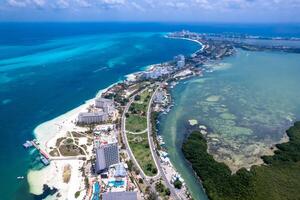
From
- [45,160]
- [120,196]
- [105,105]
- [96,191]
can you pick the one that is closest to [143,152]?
[96,191]

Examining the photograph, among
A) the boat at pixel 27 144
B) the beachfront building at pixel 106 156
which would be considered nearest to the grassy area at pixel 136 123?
the beachfront building at pixel 106 156

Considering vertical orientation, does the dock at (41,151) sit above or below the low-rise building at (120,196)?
below

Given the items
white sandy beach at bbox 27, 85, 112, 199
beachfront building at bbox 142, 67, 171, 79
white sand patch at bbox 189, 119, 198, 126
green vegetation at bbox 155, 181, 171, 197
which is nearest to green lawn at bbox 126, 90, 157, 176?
green vegetation at bbox 155, 181, 171, 197

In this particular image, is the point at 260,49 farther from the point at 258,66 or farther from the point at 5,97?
the point at 5,97

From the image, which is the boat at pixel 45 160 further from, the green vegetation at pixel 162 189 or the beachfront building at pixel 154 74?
the beachfront building at pixel 154 74

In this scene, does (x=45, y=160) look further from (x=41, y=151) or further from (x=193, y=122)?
(x=193, y=122)

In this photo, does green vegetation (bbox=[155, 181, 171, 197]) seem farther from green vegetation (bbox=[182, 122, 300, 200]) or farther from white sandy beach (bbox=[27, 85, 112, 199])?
white sandy beach (bbox=[27, 85, 112, 199])

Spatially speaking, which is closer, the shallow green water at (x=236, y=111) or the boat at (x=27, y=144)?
the boat at (x=27, y=144)

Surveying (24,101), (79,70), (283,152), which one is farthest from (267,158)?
(79,70)
